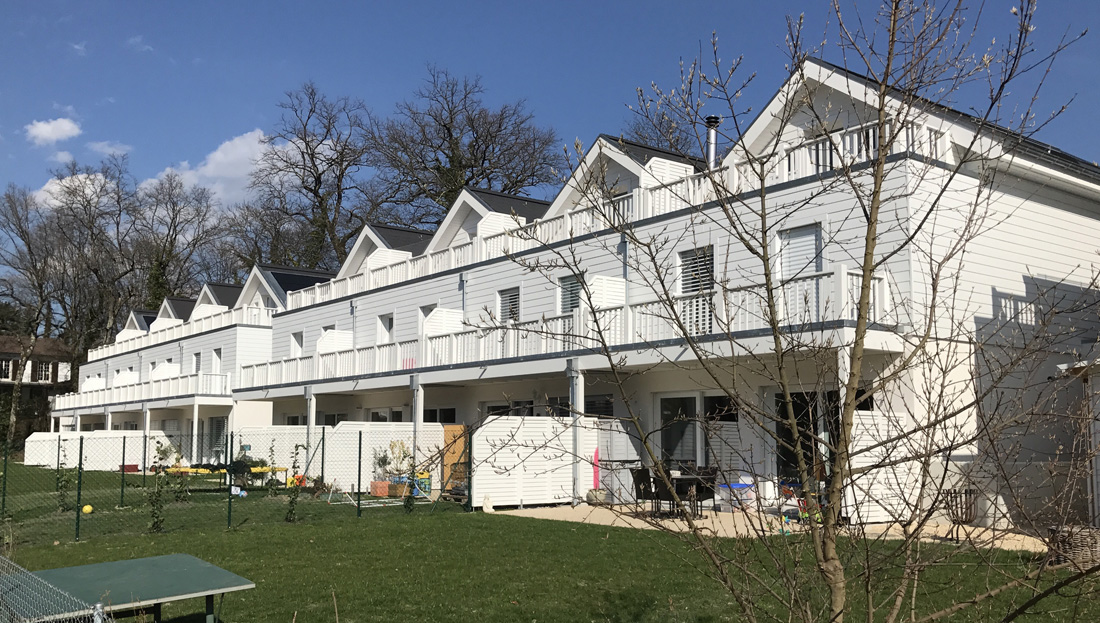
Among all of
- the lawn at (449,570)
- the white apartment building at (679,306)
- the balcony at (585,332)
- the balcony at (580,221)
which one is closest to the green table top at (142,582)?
the lawn at (449,570)

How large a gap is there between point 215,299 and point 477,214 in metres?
21.2

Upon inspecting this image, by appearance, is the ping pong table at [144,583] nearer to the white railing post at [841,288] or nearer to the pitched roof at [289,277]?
the white railing post at [841,288]

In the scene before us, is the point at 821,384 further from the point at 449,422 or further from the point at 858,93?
the point at 449,422

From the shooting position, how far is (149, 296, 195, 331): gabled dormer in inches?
1903

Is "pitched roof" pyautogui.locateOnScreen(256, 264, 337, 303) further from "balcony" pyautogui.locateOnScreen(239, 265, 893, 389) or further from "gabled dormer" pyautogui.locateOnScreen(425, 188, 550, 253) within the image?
"gabled dormer" pyautogui.locateOnScreen(425, 188, 550, 253)

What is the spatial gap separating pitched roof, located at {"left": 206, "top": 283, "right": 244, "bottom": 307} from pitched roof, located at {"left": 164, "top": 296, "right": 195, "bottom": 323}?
13.7 feet

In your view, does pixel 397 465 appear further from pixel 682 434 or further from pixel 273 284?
pixel 273 284

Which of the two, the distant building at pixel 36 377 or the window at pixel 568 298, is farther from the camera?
the distant building at pixel 36 377

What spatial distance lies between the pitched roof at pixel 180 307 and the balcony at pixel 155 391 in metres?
4.78

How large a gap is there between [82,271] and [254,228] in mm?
11032

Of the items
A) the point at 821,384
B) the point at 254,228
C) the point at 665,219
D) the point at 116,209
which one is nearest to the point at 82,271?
the point at 116,209

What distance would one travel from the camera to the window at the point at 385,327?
29344 millimetres

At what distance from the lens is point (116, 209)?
190ft

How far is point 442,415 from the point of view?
2705 centimetres
